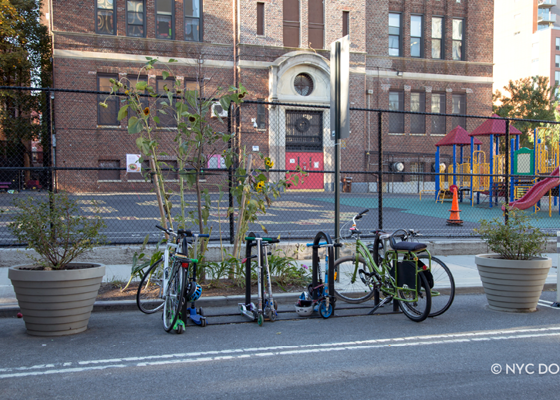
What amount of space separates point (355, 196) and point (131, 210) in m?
13.2

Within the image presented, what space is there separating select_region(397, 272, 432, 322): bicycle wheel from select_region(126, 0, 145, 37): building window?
88.4 ft

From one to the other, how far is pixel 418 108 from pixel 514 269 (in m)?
30.5

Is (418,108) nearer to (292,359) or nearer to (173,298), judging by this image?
(173,298)

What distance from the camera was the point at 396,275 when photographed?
6.53 m

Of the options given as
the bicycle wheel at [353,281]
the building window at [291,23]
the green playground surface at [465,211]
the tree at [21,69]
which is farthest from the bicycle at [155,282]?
the building window at [291,23]

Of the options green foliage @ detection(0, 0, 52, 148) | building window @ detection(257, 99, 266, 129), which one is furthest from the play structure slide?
green foliage @ detection(0, 0, 52, 148)

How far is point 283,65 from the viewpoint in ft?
100

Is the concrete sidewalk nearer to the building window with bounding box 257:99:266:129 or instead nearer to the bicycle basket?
the bicycle basket

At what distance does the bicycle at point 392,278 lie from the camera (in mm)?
6199

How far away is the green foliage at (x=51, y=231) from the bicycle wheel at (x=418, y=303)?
12.6ft

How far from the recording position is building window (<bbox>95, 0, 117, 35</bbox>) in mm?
28406

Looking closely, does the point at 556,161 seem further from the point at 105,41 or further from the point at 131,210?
the point at 105,41

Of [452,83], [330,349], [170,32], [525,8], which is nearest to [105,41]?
[170,32]

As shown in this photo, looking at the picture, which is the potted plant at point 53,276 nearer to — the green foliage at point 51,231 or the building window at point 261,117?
the green foliage at point 51,231
